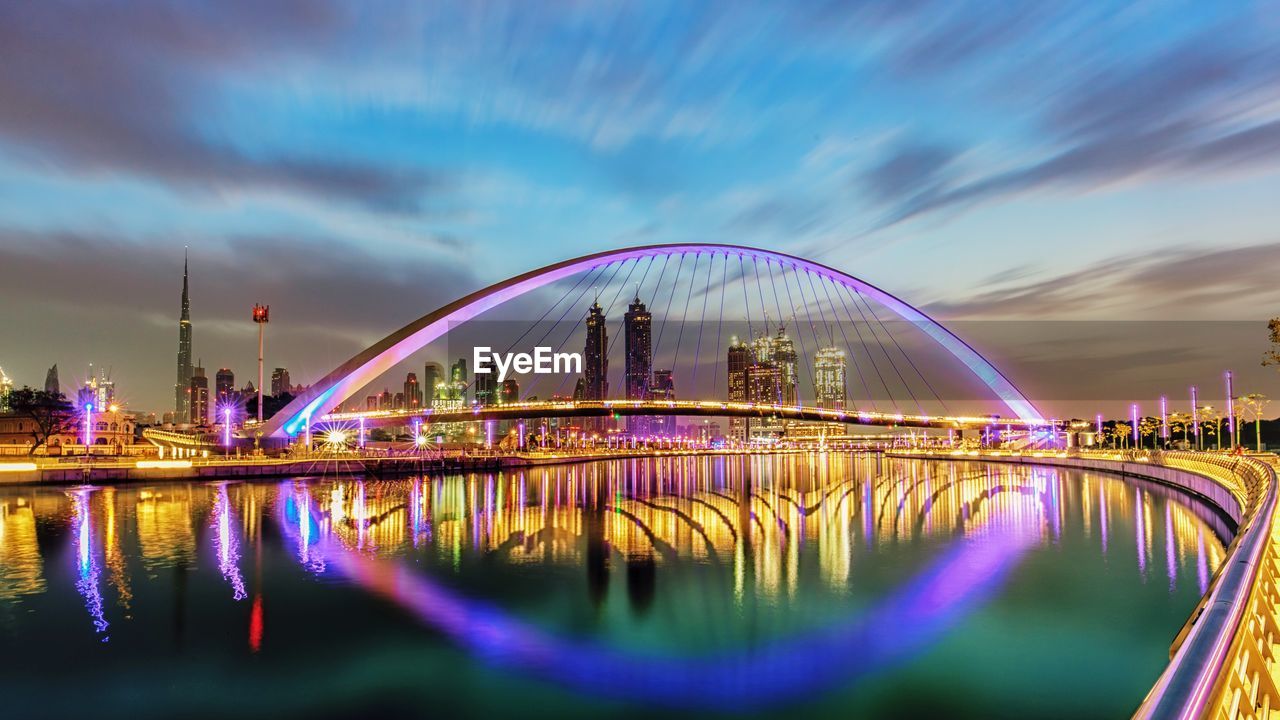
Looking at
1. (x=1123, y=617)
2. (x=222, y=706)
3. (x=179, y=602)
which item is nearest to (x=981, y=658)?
(x=1123, y=617)

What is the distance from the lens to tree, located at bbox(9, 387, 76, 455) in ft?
260

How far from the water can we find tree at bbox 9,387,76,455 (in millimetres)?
62813

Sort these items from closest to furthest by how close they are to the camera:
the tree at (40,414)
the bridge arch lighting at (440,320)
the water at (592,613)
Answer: the water at (592,613) → the bridge arch lighting at (440,320) → the tree at (40,414)

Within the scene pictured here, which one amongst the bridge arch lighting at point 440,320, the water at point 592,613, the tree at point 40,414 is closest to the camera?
the water at point 592,613

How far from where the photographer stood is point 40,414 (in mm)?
82125

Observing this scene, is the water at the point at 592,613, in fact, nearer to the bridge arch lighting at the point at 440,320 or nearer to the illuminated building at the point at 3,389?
the bridge arch lighting at the point at 440,320

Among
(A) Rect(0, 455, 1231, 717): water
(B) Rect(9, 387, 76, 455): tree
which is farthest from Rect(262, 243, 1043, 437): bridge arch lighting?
(B) Rect(9, 387, 76, 455): tree

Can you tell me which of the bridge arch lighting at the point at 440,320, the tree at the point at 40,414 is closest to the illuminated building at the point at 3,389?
the tree at the point at 40,414

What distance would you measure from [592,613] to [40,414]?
91.1 meters

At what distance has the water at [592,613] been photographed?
9.99 m

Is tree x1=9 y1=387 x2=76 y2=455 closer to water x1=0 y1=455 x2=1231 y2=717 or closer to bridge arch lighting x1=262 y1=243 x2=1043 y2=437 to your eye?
bridge arch lighting x1=262 y1=243 x2=1043 y2=437

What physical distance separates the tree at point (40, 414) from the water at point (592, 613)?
62.8m

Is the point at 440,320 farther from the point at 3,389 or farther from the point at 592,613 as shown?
the point at 3,389

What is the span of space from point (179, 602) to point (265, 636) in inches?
136
